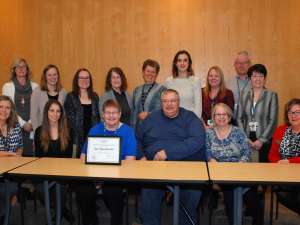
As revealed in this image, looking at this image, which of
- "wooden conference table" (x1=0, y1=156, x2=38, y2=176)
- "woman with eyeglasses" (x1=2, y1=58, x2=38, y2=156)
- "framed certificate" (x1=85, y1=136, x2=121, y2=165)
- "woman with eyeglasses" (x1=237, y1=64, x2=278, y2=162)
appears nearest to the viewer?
"wooden conference table" (x1=0, y1=156, x2=38, y2=176)

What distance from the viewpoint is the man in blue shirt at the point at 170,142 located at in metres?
3.38

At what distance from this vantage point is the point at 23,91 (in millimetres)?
4883

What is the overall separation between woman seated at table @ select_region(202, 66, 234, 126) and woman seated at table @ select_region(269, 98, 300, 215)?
2.60 feet

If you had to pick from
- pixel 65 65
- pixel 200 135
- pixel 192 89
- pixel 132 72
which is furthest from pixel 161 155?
pixel 65 65

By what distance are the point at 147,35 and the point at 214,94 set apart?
81.5 inches

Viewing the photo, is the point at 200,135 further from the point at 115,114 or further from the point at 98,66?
the point at 98,66

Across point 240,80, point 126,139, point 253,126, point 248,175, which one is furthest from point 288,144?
point 126,139

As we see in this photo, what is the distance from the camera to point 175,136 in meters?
3.63

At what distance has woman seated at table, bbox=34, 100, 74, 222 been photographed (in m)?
3.80

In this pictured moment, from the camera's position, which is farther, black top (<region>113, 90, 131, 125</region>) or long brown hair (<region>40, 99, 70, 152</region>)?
black top (<region>113, 90, 131, 125</region>)

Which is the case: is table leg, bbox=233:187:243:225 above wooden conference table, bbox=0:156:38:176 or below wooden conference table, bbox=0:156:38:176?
below

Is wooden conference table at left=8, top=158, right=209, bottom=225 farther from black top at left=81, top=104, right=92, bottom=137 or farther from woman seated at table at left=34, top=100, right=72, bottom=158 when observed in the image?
black top at left=81, top=104, right=92, bottom=137

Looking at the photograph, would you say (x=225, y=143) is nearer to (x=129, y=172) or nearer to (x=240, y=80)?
(x=129, y=172)

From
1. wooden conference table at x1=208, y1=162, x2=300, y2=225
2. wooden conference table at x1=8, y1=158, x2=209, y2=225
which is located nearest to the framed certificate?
wooden conference table at x1=8, y1=158, x2=209, y2=225
